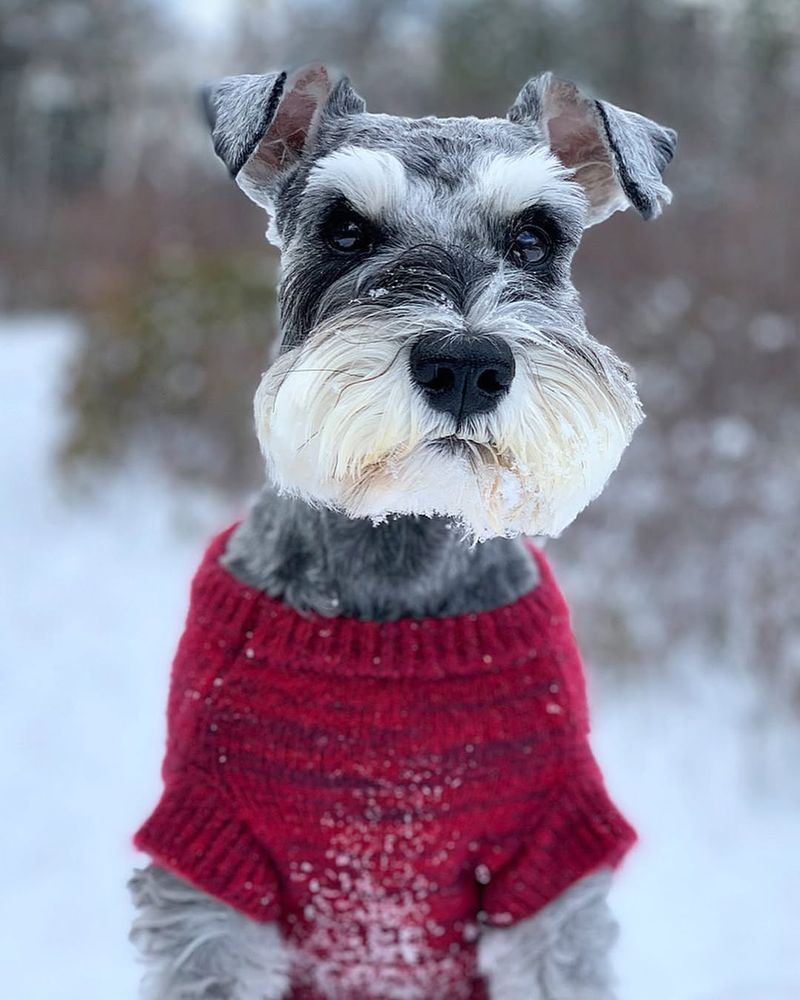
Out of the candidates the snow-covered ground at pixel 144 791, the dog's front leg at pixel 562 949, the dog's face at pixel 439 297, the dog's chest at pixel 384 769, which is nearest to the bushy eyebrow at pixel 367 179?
the dog's face at pixel 439 297

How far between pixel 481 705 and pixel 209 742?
531 mm

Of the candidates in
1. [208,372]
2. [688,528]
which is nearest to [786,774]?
[688,528]

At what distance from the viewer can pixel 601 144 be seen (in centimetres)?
229

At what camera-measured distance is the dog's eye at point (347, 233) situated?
203cm

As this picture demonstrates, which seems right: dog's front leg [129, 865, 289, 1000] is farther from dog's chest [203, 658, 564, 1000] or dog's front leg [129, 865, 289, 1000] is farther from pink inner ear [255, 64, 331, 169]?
pink inner ear [255, 64, 331, 169]

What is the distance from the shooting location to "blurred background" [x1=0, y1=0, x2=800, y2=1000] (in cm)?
346

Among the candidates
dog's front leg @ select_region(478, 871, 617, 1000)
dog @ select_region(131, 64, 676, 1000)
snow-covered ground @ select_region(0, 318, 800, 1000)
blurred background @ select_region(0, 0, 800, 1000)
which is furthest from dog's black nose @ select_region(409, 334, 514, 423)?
snow-covered ground @ select_region(0, 318, 800, 1000)

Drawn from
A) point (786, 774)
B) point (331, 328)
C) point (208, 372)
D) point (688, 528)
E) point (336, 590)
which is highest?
point (208, 372)

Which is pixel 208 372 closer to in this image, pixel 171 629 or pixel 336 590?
pixel 171 629

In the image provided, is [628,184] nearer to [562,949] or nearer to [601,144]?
A: [601,144]

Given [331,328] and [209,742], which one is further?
[209,742]

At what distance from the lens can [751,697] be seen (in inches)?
181

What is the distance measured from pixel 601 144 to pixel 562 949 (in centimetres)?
173

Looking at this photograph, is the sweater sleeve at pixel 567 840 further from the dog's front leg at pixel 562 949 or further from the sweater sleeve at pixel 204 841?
the sweater sleeve at pixel 204 841
